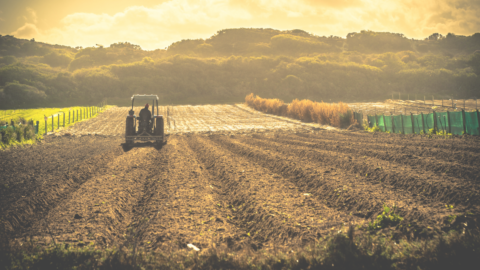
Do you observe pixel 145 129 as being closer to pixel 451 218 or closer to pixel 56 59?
pixel 451 218

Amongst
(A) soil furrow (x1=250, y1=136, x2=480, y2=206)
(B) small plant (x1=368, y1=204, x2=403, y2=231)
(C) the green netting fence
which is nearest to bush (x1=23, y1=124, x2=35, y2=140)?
(A) soil furrow (x1=250, y1=136, x2=480, y2=206)

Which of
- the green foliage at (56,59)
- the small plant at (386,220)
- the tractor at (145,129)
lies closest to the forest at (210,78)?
the green foliage at (56,59)

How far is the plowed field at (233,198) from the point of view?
4926 mm

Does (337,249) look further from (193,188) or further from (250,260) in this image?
(193,188)

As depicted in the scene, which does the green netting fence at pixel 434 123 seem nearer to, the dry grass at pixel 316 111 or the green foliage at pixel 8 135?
the dry grass at pixel 316 111

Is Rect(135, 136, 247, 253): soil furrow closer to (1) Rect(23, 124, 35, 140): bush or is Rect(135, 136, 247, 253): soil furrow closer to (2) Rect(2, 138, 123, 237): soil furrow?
(2) Rect(2, 138, 123, 237): soil furrow

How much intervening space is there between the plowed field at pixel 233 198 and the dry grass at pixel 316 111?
15.1 meters

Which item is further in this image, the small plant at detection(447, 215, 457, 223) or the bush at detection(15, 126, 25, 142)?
the bush at detection(15, 126, 25, 142)

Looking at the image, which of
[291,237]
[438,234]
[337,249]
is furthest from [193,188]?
[438,234]

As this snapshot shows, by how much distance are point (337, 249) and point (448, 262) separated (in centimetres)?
133

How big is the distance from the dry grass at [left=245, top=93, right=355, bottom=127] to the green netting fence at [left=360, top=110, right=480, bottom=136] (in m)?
3.92

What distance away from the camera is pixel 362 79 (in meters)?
81.0

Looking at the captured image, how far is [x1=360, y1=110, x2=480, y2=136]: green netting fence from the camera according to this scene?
576 inches

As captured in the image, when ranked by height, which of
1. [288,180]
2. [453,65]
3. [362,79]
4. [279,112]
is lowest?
[288,180]
